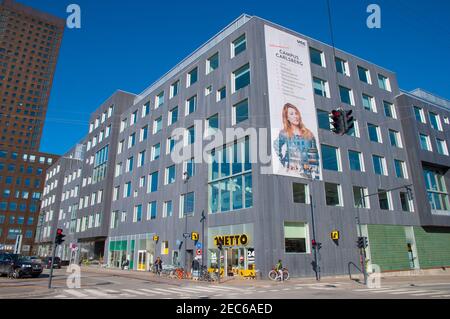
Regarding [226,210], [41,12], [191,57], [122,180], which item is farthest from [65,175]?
[41,12]

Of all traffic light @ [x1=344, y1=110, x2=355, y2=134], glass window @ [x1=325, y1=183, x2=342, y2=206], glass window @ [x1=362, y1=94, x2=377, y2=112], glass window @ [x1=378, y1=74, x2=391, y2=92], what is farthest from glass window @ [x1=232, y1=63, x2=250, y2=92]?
glass window @ [x1=378, y1=74, x2=391, y2=92]

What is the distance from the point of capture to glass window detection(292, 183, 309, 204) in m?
29.1

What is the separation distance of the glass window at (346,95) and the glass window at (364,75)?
13.2ft

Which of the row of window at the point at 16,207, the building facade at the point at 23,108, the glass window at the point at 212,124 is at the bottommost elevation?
the glass window at the point at 212,124

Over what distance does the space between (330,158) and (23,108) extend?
128m

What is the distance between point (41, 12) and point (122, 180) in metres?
126

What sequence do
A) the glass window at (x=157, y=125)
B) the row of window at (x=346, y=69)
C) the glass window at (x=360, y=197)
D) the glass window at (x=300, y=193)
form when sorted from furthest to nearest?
1. the glass window at (x=157, y=125)
2. the row of window at (x=346, y=69)
3. the glass window at (x=360, y=197)
4. the glass window at (x=300, y=193)

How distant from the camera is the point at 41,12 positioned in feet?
458

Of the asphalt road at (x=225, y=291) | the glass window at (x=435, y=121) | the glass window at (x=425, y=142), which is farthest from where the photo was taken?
the glass window at (x=435, y=121)

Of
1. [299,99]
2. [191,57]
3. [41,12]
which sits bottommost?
[299,99]

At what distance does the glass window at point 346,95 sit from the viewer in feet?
123

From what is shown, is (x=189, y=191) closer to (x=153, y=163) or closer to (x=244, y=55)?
(x=153, y=163)

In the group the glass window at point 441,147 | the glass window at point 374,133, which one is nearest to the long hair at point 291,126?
the glass window at point 374,133

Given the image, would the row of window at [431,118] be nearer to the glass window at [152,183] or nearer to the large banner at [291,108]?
the large banner at [291,108]
